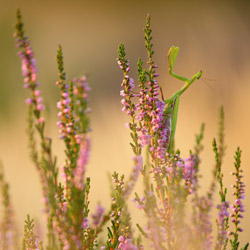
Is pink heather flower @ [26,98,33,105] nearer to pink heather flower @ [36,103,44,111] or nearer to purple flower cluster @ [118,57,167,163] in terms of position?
pink heather flower @ [36,103,44,111]

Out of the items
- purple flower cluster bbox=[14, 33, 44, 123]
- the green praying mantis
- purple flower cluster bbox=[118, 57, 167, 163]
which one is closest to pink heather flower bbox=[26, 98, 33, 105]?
purple flower cluster bbox=[14, 33, 44, 123]

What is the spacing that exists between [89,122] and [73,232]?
30cm

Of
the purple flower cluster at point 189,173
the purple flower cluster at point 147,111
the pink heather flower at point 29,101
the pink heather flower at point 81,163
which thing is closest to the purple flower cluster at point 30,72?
the pink heather flower at point 29,101

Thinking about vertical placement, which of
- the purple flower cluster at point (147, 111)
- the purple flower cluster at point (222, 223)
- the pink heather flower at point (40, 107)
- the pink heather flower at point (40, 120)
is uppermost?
the purple flower cluster at point (147, 111)

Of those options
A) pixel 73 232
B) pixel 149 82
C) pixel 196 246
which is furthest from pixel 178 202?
pixel 149 82

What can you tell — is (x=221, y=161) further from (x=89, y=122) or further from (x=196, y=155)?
(x=89, y=122)

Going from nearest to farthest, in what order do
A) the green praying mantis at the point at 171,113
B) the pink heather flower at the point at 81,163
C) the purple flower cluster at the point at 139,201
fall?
the pink heather flower at the point at 81,163 → the purple flower cluster at the point at 139,201 → the green praying mantis at the point at 171,113

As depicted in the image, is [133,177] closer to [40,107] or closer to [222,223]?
[40,107]

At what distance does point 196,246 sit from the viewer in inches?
47.1

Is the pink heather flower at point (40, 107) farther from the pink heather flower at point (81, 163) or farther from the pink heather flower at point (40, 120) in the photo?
the pink heather flower at point (81, 163)

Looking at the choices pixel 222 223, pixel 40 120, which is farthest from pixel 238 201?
pixel 40 120

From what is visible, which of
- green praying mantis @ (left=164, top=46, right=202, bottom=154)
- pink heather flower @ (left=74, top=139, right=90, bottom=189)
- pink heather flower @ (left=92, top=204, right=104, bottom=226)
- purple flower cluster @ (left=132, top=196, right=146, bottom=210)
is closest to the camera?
pink heather flower @ (left=74, top=139, right=90, bottom=189)

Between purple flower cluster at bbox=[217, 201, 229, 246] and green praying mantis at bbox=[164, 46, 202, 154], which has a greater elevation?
green praying mantis at bbox=[164, 46, 202, 154]

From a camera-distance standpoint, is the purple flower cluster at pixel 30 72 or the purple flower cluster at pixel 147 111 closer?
the purple flower cluster at pixel 30 72
